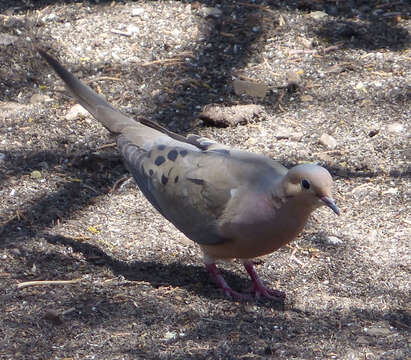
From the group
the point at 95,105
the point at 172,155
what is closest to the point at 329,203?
the point at 172,155

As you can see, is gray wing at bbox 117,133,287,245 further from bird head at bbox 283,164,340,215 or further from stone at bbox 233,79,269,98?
stone at bbox 233,79,269,98

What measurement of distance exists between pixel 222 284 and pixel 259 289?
20cm

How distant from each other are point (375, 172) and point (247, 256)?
1.44 metres

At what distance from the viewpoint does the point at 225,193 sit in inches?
144

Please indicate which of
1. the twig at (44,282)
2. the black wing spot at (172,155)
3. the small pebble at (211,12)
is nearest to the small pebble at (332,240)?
the black wing spot at (172,155)

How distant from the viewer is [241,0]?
627cm

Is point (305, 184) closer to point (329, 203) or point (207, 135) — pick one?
point (329, 203)

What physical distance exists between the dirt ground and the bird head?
0.64 meters

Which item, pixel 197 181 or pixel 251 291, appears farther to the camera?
pixel 251 291

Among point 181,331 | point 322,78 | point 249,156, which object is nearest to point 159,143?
point 249,156

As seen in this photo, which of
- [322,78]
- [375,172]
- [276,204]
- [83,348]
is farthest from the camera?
[322,78]

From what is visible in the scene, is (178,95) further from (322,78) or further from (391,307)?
(391,307)

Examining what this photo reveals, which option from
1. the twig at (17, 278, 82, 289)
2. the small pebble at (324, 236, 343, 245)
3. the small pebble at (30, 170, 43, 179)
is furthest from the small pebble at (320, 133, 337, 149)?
the twig at (17, 278, 82, 289)

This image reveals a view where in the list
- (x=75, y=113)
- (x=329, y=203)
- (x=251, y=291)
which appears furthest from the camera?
(x=75, y=113)
